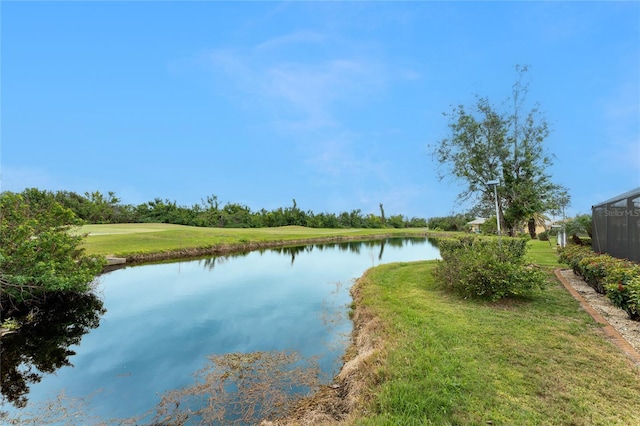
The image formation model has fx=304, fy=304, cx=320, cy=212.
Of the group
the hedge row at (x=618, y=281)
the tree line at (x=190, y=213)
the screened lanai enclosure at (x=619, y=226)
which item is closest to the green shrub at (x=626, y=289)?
the hedge row at (x=618, y=281)

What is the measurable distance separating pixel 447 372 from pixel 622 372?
1859 mm

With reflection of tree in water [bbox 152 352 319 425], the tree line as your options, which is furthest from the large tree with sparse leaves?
the tree line

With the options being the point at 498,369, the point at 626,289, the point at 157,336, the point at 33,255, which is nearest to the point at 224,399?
the point at 157,336

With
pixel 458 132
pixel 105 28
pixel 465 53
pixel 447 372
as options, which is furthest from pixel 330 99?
pixel 447 372

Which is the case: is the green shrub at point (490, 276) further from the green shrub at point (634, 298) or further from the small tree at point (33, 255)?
the small tree at point (33, 255)

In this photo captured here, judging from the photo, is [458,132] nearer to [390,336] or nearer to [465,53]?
[465,53]

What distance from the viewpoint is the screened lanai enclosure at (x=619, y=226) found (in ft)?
24.6

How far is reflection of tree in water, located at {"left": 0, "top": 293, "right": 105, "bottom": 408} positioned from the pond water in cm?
2

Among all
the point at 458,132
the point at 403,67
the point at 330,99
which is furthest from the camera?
the point at 330,99

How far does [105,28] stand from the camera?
10.1 m

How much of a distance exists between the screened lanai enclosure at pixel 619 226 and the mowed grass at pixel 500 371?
3.64 metres

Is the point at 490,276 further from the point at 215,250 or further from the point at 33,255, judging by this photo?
the point at 215,250

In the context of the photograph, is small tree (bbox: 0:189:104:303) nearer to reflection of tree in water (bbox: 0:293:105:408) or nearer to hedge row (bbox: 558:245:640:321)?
reflection of tree in water (bbox: 0:293:105:408)

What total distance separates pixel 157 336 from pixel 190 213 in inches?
1544
